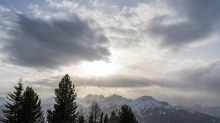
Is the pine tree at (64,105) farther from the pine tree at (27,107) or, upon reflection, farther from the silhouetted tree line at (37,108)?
the pine tree at (27,107)

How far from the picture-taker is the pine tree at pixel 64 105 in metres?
25.2

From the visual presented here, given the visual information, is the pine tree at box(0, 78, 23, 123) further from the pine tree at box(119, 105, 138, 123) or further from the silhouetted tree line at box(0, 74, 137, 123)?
the pine tree at box(119, 105, 138, 123)

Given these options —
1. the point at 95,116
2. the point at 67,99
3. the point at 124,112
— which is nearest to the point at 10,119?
the point at 67,99

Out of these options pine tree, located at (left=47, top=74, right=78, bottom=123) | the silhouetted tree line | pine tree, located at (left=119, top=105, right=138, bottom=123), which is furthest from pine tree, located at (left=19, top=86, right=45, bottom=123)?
pine tree, located at (left=119, top=105, right=138, bottom=123)

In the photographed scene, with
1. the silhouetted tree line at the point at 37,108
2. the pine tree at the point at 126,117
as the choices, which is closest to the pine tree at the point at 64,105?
the silhouetted tree line at the point at 37,108

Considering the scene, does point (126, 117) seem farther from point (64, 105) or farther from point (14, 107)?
point (14, 107)

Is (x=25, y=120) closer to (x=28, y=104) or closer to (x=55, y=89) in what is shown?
(x=28, y=104)

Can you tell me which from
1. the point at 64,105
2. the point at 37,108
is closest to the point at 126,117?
the point at 64,105

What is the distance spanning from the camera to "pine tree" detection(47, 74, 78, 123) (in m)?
25.2

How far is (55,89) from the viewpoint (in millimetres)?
26609

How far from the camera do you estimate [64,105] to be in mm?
26281

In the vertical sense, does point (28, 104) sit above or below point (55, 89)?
below

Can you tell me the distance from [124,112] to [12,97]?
22611 millimetres

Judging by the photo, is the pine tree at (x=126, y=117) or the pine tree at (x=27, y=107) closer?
the pine tree at (x=27, y=107)
